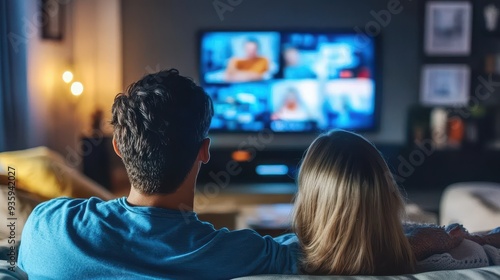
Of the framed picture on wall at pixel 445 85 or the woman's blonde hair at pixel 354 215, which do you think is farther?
the framed picture on wall at pixel 445 85

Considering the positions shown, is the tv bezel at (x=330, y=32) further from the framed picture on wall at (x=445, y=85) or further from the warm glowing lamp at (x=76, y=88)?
the warm glowing lamp at (x=76, y=88)

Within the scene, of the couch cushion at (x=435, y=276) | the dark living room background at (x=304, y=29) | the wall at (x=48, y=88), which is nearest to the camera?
the couch cushion at (x=435, y=276)

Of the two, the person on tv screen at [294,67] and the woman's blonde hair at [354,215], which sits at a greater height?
the person on tv screen at [294,67]

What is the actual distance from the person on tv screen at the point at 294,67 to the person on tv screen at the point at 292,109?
0.42 ft

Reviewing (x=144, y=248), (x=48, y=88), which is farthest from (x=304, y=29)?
(x=144, y=248)

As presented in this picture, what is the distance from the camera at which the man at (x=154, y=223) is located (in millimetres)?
1188

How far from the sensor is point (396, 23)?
5.82 meters

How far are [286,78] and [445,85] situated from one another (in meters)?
1.46

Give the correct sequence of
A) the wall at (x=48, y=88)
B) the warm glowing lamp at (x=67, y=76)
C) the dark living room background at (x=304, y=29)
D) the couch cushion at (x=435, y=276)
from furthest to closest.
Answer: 1. the dark living room background at (x=304, y=29)
2. the warm glowing lamp at (x=67, y=76)
3. the wall at (x=48, y=88)
4. the couch cushion at (x=435, y=276)

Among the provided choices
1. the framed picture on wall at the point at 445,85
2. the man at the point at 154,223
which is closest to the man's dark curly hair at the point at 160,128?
the man at the point at 154,223

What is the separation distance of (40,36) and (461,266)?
167 inches

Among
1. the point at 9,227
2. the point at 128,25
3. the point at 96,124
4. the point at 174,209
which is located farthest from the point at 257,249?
the point at 128,25

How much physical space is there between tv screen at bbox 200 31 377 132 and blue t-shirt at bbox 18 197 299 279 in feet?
14.8

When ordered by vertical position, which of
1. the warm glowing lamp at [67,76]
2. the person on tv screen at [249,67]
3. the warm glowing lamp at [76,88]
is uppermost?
the person on tv screen at [249,67]
